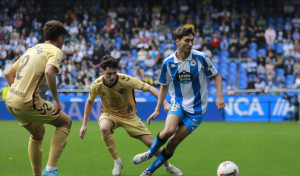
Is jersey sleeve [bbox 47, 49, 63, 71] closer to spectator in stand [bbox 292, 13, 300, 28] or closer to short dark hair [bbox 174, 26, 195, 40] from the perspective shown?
short dark hair [bbox 174, 26, 195, 40]

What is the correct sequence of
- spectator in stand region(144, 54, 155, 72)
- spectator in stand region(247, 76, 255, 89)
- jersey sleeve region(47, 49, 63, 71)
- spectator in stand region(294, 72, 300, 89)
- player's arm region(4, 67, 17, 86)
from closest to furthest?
jersey sleeve region(47, 49, 63, 71) → player's arm region(4, 67, 17, 86) → spectator in stand region(294, 72, 300, 89) → spectator in stand region(247, 76, 255, 89) → spectator in stand region(144, 54, 155, 72)

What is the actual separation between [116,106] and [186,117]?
4.47 feet

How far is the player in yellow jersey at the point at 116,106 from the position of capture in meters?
6.87

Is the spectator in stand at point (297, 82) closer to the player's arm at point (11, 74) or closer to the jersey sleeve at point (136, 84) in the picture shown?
the jersey sleeve at point (136, 84)

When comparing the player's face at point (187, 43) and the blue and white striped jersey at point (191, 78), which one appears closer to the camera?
the player's face at point (187, 43)

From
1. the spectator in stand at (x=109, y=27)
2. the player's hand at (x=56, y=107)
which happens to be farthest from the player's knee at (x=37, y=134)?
the spectator in stand at (x=109, y=27)

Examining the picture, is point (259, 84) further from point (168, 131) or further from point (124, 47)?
point (168, 131)

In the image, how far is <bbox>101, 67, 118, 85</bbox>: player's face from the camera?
6785 mm

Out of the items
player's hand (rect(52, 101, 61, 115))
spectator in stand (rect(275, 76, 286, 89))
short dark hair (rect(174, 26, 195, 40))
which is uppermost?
short dark hair (rect(174, 26, 195, 40))

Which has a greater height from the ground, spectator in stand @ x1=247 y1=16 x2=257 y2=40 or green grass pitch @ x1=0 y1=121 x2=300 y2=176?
spectator in stand @ x1=247 y1=16 x2=257 y2=40

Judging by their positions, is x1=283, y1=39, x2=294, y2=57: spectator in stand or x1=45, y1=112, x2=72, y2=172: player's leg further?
x1=283, y1=39, x2=294, y2=57: spectator in stand

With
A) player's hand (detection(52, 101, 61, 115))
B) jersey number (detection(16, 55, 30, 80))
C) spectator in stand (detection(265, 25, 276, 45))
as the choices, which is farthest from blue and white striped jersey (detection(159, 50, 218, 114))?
spectator in stand (detection(265, 25, 276, 45))

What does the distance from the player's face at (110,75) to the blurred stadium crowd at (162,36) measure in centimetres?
1282

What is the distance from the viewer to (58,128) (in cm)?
560
